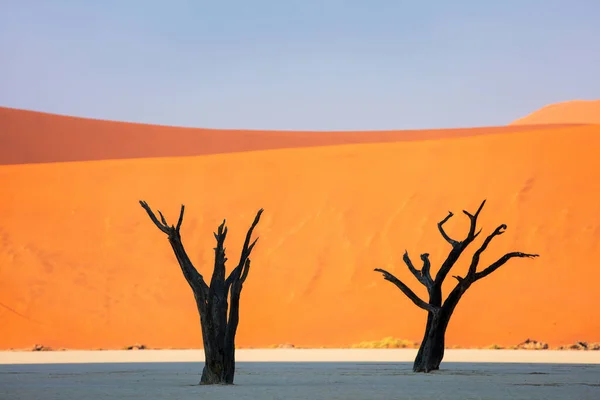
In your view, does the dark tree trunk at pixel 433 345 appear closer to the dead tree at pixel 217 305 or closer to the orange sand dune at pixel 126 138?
the dead tree at pixel 217 305

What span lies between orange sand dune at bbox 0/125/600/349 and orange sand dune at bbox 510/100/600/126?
7695 cm

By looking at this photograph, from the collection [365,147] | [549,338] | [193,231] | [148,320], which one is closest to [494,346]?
[549,338]

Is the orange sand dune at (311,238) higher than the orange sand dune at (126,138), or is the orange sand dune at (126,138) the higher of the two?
the orange sand dune at (126,138)

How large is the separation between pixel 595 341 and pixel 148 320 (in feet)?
57.2

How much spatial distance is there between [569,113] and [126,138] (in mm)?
70100

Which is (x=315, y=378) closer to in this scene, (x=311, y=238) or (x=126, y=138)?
(x=311, y=238)

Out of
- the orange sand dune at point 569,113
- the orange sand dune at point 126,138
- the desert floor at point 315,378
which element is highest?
the orange sand dune at point 569,113

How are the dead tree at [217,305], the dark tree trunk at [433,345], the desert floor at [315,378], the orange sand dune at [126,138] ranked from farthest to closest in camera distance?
1. the orange sand dune at [126,138]
2. the dark tree trunk at [433,345]
3. the dead tree at [217,305]
4. the desert floor at [315,378]

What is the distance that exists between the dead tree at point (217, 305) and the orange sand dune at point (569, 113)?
115 meters

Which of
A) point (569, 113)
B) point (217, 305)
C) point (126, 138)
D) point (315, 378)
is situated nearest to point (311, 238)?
point (315, 378)

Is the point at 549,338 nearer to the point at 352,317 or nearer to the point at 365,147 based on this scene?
the point at 352,317

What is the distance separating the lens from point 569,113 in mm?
135875

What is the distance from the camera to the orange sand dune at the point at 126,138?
78812 mm

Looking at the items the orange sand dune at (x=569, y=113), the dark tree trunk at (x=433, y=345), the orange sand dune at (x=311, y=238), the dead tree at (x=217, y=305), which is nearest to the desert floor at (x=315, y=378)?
the dark tree trunk at (x=433, y=345)
